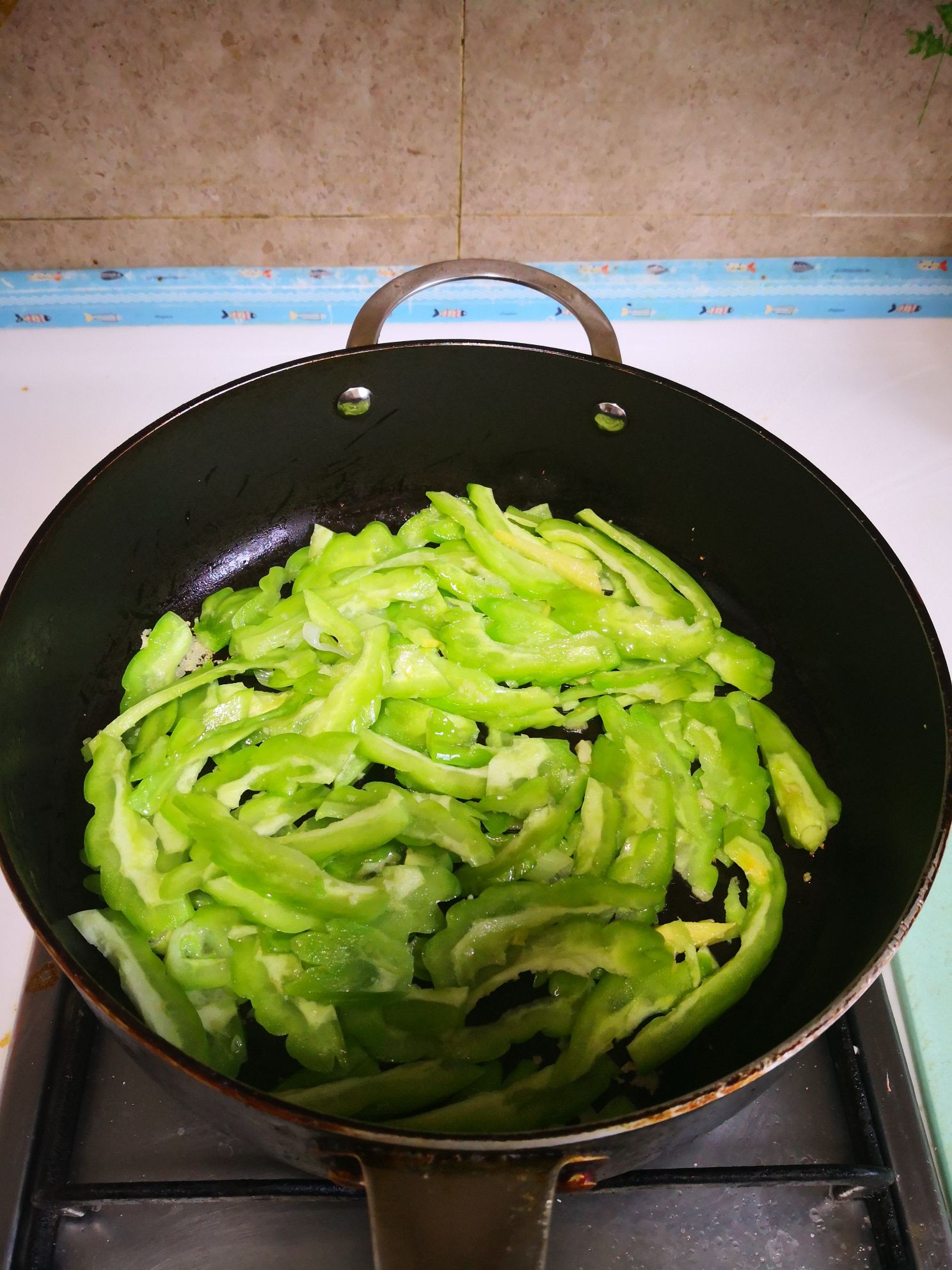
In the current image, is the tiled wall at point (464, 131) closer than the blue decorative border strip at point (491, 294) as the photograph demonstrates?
Yes

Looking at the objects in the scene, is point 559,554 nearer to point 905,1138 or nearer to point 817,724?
point 817,724

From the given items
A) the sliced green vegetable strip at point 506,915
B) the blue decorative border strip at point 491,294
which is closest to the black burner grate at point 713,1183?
the sliced green vegetable strip at point 506,915

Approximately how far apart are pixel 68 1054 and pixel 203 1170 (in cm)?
19

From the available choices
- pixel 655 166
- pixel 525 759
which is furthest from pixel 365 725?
pixel 655 166

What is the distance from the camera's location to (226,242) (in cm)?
157

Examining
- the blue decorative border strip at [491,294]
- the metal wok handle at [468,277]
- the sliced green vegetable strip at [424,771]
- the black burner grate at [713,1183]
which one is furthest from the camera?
the blue decorative border strip at [491,294]

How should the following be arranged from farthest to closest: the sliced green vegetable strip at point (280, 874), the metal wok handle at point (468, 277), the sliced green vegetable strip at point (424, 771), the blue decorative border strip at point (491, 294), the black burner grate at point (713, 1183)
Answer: the blue decorative border strip at point (491, 294), the metal wok handle at point (468, 277), the sliced green vegetable strip at point (424, 771), the sliced green vegetable strip at point (280, 874), the black burner grate at point (713, 1183)

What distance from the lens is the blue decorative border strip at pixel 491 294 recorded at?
5.29 ft

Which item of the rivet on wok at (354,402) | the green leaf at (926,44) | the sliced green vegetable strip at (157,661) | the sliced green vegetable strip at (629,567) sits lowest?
the sliced green vegetable strip at (157,661)

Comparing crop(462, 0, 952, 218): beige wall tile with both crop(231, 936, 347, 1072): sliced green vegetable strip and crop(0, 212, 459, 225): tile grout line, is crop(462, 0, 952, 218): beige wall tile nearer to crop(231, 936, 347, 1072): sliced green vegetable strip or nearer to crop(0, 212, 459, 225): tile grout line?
crop(0, 212, 459, 225): tile grout line

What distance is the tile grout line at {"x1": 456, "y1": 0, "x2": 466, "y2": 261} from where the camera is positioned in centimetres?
129

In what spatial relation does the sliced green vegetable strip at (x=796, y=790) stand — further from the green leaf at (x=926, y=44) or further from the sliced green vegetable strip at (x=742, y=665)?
the green leaf at (x=926, y=44)

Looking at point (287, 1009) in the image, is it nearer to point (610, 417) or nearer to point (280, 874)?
point (280, 874)

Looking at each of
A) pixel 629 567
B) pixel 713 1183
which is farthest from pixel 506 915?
pixel 629 567
